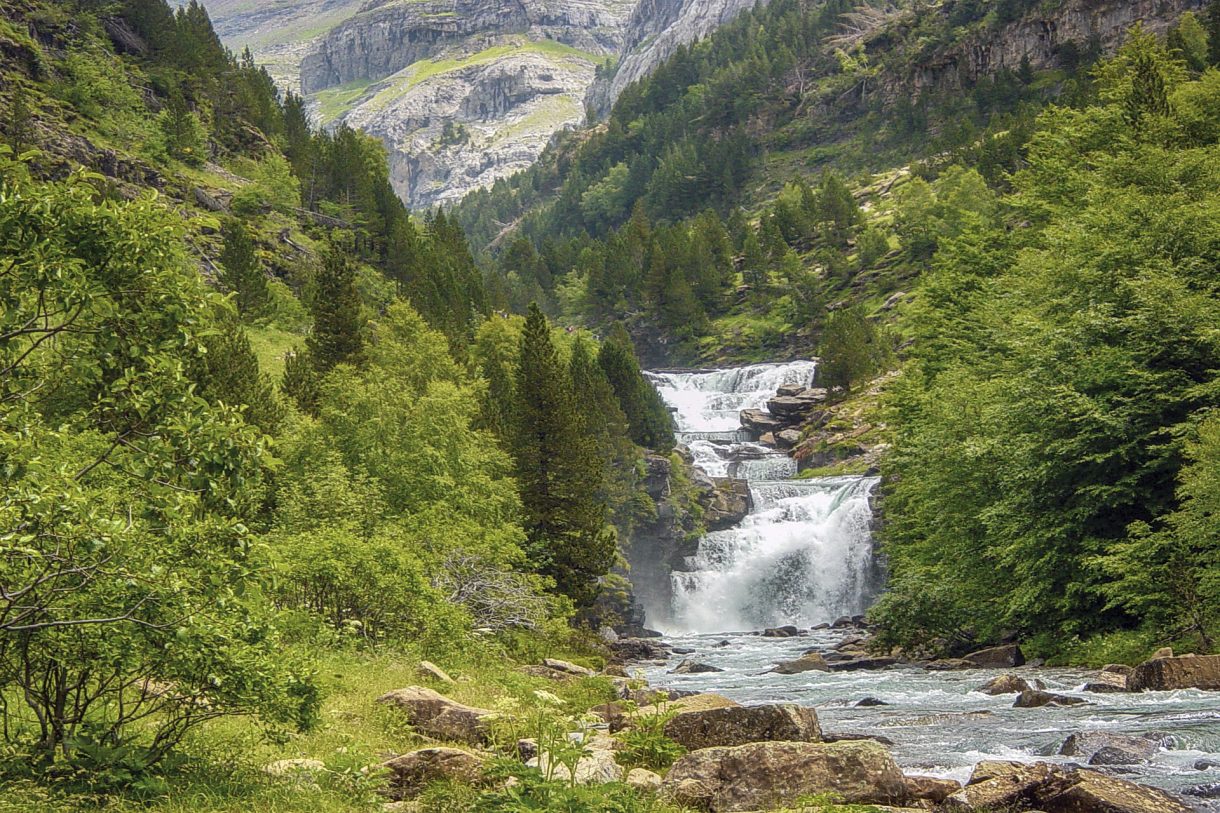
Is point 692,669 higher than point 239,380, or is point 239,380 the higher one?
point 239,380

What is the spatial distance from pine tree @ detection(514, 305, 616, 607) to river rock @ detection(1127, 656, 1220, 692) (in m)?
28.3

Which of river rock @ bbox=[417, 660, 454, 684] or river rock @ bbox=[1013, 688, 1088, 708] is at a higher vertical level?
river rock @ bbox=[417, 660, 454, 684]

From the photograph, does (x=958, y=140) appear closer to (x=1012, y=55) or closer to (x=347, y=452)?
(x=1012, y=55)

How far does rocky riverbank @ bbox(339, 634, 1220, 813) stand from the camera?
11.2 meters

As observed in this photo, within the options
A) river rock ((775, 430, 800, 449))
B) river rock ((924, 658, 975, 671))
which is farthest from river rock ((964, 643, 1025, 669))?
river rock ((775, 430, 800, 449))

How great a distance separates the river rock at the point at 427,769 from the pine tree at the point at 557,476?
32.8 metres

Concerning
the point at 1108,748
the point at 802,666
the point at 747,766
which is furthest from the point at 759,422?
the point at 747,766

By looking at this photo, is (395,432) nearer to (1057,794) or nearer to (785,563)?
(1057,794)

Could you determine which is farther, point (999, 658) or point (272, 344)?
point (272, 344)

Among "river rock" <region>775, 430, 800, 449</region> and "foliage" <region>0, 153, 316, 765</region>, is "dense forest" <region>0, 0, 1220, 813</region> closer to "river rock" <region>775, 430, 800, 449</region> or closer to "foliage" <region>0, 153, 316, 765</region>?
"foliage" <region>0, 153, 316, 765</region>

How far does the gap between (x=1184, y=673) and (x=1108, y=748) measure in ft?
23.3

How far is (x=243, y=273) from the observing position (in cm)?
5816

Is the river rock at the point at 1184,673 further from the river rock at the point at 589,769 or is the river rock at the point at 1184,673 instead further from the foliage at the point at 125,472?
the foliage at the point at 125,472

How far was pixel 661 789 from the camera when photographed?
39.3 feet
